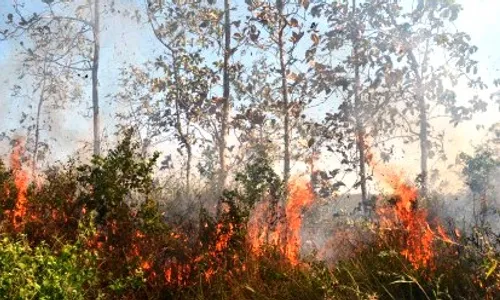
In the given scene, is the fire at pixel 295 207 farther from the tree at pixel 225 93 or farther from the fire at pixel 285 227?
the tree at pixel 225 93

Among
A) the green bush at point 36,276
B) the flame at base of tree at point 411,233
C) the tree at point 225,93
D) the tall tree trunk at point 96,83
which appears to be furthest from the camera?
the tall tree trunk at point 96,83

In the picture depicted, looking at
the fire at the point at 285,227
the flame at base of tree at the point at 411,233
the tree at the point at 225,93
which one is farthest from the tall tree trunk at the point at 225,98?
the flame at base of tree at the point at 411,233

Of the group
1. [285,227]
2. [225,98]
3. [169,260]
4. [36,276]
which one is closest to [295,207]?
[285,227]

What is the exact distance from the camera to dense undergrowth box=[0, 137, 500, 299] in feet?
14.1

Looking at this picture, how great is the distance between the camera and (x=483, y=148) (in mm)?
21391

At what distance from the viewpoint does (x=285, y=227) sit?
7961 mm

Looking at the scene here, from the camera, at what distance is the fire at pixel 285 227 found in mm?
6438

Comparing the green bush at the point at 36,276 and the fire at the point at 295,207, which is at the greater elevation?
the fire at the point at 295,207

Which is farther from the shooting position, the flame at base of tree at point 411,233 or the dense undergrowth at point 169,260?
the flame at base of tree at point 411,233

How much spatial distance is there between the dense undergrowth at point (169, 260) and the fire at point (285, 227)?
5.5 inches

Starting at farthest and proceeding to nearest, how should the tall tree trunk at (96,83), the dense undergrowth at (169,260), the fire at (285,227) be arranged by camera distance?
1. the tall tree trunk at (96,83)
2. the fire at (285,227)
3. the dense undergrowth at (169,260)

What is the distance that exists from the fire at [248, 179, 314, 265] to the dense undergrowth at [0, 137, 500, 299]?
141mm

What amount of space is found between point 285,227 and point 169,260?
2.18 metres

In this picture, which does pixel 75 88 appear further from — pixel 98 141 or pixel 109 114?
pixel 98 141
